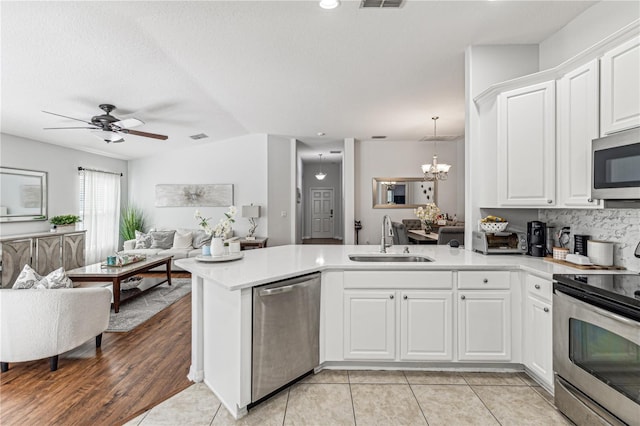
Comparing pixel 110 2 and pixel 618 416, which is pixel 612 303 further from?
pixel 110 2

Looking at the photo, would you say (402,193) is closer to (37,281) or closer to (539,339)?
(539,339)

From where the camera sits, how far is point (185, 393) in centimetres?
221

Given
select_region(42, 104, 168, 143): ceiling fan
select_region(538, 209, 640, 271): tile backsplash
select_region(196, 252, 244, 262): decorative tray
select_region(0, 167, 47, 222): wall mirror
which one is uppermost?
select_region(42, 104, 168, 143): ceiling fan

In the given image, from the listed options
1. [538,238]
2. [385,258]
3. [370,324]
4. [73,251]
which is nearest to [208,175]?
[73,251]

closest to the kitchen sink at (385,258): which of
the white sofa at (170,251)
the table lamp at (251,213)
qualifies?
the table lamp at (251,213)

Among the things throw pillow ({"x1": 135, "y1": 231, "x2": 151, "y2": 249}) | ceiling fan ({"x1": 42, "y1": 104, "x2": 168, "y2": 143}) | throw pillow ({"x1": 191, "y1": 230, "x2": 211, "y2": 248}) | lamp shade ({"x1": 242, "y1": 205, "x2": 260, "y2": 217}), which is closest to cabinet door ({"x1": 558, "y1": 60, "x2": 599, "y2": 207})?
ceiling fan ({"x1": 42, "y1": 104, "x2": 168, "y2": 143})

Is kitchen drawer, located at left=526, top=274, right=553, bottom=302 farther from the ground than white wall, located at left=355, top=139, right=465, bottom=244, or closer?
closer

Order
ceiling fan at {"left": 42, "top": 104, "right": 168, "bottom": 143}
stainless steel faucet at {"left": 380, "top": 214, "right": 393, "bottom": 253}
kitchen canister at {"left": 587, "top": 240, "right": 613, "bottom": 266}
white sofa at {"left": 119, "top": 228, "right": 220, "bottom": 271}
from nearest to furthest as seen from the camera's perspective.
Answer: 1. kitchen canister at {"left": 587, "top": 240, "right": 613, "bottom": 266}
2. stainless steel faucet at {"left": 380, "top": 214, "right": 393, "bottom": 253}
3. ceiling fan at {"left": 42, "top": 104, "right": 168, "bottom": 143}
4. white sofa at {"left": 119, "top": 228, "right": 220, "bottom": 271}

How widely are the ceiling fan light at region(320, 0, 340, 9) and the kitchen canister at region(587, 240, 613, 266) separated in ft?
8.17

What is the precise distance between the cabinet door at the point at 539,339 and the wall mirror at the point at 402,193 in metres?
5.01

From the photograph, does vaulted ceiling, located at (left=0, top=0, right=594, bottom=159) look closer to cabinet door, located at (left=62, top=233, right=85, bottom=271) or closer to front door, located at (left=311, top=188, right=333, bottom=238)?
cabinet door, located at (left=62, top=233, right=85, bottom=271)

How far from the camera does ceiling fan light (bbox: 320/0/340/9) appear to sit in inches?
89.6

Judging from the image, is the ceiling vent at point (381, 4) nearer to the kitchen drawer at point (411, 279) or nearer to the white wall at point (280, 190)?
the kitchen drawer at point (411, 279)

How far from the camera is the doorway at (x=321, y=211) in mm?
12023
